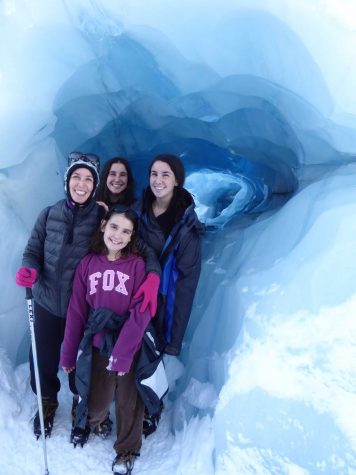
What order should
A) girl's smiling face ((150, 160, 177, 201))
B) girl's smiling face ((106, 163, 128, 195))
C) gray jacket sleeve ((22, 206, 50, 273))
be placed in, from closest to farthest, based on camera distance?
gray jacket sleeve ((22, 206, 50, 273)), girl's smiling face ((150, 160, 177, 201)), girl's smiling face ((106, 163, 128, 195))

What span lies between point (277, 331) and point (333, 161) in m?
1.32

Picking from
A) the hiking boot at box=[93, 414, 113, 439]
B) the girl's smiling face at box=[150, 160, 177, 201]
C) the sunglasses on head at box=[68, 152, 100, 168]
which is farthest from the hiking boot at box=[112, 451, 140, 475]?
the sunglasses on head at box=[68, 152, 100, 168]

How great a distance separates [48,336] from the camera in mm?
2025

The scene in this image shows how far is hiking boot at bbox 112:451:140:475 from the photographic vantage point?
1847 mm

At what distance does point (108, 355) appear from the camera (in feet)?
5.93

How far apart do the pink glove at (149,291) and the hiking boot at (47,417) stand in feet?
2.67

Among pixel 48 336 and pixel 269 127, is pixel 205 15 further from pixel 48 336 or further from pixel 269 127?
pixel 48 336

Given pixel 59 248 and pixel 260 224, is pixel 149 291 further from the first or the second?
pixel 260 224

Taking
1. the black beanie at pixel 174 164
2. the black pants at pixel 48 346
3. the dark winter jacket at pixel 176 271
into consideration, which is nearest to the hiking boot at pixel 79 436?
the black pants at pixel 48 346

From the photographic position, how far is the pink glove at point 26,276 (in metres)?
1.73

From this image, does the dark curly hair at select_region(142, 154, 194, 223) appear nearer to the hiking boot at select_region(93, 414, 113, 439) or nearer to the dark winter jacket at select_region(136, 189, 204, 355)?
the dark winter jacket at select_region(136, 189, 204, 355)

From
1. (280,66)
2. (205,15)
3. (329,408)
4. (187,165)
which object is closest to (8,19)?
(205,15)

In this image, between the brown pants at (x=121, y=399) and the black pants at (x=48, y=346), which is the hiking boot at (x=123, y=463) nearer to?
the brown pants at (x=121, y=399)

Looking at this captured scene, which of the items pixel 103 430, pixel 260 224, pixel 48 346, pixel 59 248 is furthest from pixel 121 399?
pixel 260 224
